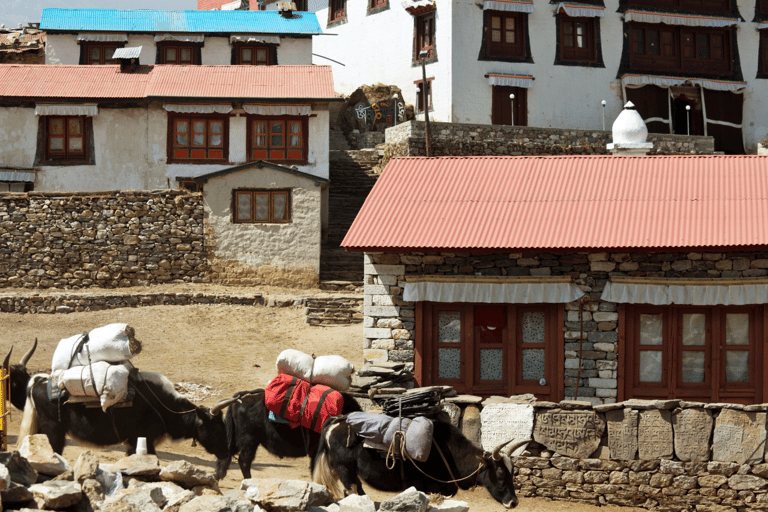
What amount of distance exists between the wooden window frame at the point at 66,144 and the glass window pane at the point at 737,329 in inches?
775

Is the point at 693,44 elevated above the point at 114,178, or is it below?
above

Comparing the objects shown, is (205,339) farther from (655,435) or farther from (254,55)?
(254,55)

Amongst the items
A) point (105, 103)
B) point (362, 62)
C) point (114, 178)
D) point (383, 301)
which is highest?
point (362, 62)

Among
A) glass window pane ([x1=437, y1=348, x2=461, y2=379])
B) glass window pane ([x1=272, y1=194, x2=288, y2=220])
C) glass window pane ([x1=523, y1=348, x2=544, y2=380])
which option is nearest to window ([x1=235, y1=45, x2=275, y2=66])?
glass window pane ([x1=272, y1=194, x2=288, y2=220])

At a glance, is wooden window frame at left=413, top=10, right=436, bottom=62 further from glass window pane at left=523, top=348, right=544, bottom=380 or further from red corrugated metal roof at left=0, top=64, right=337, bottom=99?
glass window pane at left=523, top=348, right=544, bottom=380

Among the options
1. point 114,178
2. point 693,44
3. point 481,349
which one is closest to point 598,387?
point 481,349

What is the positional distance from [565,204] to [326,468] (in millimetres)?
7063

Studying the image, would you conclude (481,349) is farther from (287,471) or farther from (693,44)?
(693,44)

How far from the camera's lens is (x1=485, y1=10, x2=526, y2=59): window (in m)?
33.9

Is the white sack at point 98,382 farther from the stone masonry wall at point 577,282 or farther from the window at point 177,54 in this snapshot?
the window at point 177,54

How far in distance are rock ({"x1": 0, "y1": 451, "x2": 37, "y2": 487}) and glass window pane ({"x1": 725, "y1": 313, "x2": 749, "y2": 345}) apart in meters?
10.3

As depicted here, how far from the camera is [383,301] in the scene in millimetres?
14094

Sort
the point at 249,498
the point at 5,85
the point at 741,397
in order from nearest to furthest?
the point at 249,498, the point at 741,397, the point at 5,85

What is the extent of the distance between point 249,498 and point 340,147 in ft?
87.0
